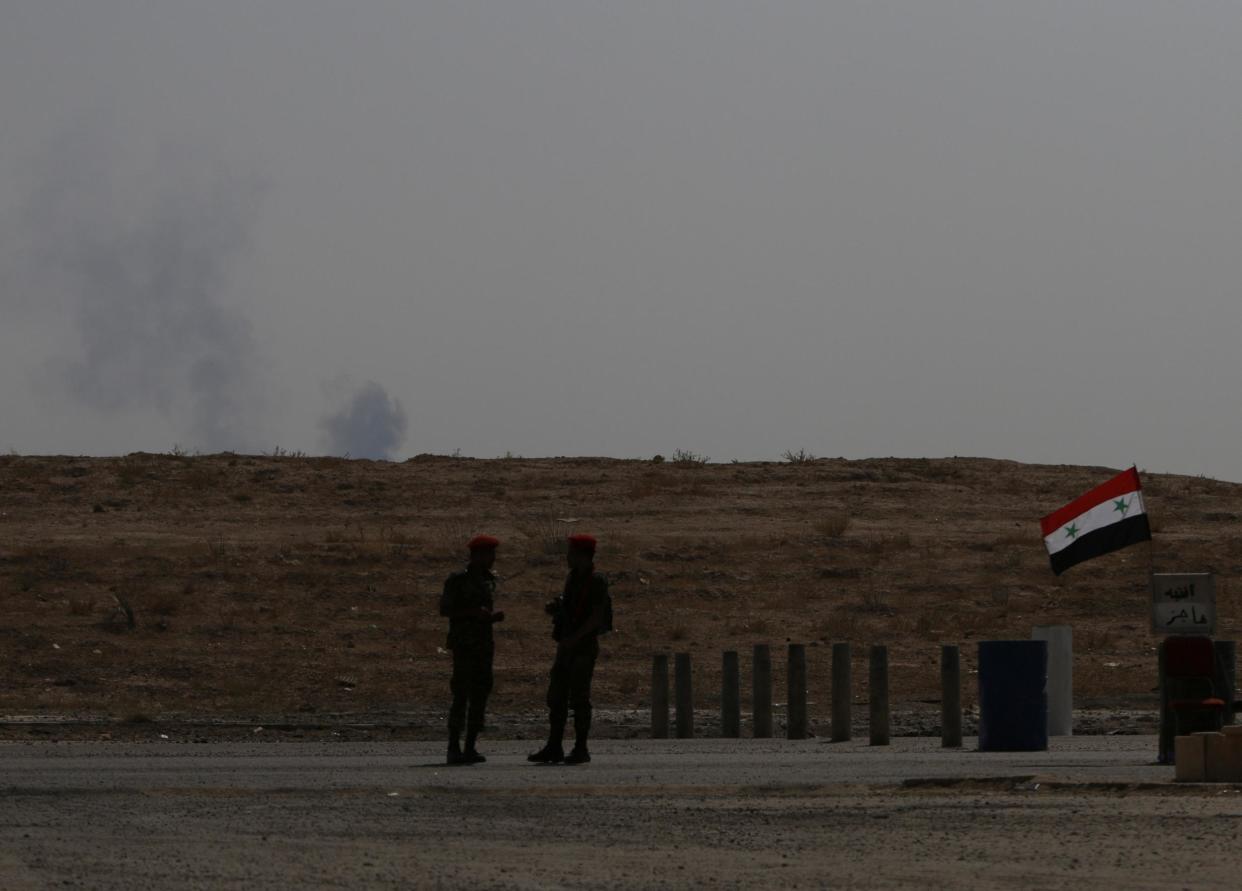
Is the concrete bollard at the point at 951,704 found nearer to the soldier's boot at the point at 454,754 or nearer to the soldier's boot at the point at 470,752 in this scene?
the soldier's boot at the point at 470,752

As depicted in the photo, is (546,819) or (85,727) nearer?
(546,819)

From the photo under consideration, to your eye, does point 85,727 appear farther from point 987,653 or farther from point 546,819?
point 546,819

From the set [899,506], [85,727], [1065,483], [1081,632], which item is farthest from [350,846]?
[1065,483]

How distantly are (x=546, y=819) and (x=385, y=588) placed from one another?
29.9m

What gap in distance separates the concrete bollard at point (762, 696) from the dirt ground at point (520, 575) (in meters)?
2.24

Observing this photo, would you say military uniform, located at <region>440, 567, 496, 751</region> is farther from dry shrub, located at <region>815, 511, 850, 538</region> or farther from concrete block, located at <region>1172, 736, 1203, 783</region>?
dry shrub, located at <region>815, 511, 850, 538</region>

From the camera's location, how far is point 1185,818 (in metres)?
13.9

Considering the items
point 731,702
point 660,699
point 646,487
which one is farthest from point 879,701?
point 646,487

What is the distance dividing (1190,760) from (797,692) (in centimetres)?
962

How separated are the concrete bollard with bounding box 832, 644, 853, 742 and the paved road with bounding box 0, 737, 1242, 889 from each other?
11.2 feet

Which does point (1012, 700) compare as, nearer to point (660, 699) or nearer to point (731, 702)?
point (731, 702)

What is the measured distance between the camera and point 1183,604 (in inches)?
759

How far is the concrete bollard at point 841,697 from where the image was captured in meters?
25.3

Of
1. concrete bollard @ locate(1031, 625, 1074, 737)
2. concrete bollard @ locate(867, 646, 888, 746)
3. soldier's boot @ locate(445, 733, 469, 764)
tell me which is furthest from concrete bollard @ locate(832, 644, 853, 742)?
soldier's boot @ locate(445, 733, 469, 764)
